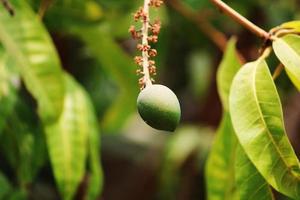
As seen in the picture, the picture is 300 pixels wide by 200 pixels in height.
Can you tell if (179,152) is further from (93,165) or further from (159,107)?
(159,107)

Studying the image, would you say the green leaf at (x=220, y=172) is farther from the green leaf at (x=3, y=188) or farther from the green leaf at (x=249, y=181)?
the green leaf at (x=3, y=188)

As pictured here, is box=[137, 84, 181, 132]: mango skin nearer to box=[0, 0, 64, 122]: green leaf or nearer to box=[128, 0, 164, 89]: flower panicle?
box=[128, 0, 164, 89]: flower panicle

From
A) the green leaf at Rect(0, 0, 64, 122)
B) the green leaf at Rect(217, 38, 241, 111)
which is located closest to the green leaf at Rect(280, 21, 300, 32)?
the green leaf at Rect(217, 38, 241, 111)

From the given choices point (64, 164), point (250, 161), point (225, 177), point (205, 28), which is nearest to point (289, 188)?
point (250, 161)

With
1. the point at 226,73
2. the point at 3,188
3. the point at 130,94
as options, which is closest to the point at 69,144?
the point at 3,188

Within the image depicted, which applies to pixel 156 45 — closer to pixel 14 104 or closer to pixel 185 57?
pixel 185 57

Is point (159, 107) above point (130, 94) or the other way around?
above
